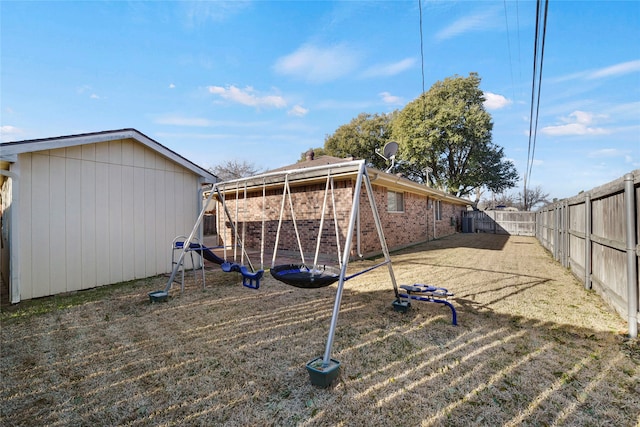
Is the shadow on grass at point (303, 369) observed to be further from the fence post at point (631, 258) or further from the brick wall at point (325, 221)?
the brick wall at point (325, 221)

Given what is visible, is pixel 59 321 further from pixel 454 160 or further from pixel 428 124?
pixel 454 160

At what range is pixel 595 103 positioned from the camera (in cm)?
1098

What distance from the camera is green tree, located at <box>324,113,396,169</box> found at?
1072 inches

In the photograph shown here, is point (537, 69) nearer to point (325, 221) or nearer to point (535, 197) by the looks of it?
point (325, 221)

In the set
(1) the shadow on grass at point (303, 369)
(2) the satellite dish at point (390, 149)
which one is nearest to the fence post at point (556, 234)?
(1) the shadow on grass at point (303, 369)

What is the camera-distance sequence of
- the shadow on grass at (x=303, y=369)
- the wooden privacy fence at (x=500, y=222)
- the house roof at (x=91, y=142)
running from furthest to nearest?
the wooden privacy fence at (x=500, y=222) → the house roof at (x=91, y=142) → the shadow on grass at (x=303, y=369)

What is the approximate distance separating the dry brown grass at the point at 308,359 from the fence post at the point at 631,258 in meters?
0.26

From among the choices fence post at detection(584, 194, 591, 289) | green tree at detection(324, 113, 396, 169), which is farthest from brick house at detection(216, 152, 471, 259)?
green tree at detection(324, 113, 396, 169)

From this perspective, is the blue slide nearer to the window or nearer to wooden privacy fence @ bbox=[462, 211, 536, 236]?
the window

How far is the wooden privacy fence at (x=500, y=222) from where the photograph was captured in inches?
723

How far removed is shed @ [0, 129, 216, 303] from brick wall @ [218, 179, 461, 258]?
1961 mm

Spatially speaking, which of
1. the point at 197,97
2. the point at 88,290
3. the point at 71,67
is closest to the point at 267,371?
the point at 88,290

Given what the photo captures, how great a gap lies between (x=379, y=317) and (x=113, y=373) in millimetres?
2847

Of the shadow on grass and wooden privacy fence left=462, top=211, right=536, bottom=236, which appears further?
wooden privacy fence left=462, top=211, right=536, bottom=236
